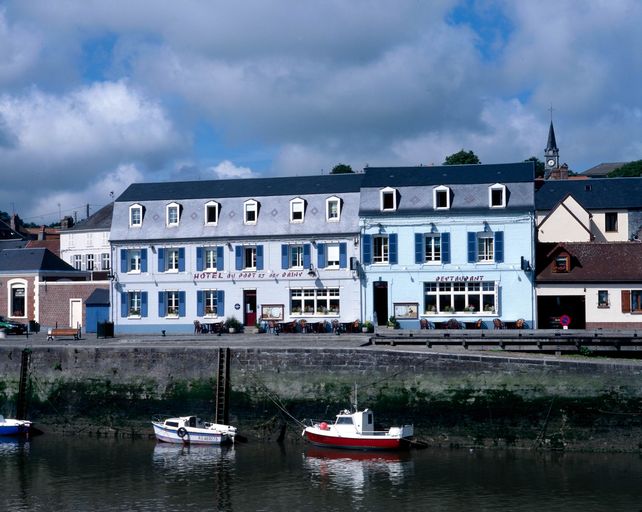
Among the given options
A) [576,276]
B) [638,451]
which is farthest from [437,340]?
[576,276]

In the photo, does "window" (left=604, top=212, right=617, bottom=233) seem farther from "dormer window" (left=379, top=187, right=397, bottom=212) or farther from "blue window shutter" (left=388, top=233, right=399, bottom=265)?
"blue window shutter" (left=388, top=233, right=399, bottom=265)

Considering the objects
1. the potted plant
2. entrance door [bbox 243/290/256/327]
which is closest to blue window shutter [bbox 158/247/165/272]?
entrance door [bbox 243/290/256/327]

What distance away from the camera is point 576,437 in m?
35.4

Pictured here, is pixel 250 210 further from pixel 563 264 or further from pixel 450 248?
pixel 563 264

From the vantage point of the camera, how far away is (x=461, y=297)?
52000 mm

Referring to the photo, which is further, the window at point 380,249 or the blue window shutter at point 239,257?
the blue window shutter at point 239,257

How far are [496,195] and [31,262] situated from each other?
101 ft

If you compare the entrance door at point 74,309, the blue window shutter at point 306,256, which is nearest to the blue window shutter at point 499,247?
the blue window shutter at point 306,256

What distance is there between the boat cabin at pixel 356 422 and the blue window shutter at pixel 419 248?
55.7 ft

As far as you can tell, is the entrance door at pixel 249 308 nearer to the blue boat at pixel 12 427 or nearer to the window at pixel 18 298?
the window at pixel 18 298

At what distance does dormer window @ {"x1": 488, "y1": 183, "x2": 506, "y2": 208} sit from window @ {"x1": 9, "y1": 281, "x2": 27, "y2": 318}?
30.6 meters

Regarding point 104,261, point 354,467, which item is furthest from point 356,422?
point 104,261

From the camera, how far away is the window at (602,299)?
5000 cm

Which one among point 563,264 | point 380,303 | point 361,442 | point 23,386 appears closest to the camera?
point 361,442
